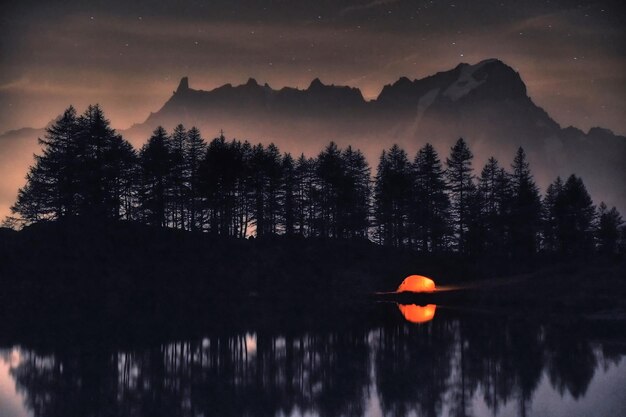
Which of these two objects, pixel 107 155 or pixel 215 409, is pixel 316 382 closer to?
pixel 215 409

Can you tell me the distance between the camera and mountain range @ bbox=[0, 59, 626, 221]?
458 feet

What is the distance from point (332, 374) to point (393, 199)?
54.1 m

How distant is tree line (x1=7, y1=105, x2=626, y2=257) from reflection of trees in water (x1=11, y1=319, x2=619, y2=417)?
40.5 metres

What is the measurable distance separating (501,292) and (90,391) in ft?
123

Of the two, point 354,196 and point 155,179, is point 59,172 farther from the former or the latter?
point 354,196

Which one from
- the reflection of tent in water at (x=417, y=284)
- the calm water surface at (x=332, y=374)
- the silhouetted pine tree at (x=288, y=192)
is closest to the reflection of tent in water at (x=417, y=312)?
the reflection of tent in water at (x=417, y=284)

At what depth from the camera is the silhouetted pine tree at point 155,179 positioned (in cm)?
7138

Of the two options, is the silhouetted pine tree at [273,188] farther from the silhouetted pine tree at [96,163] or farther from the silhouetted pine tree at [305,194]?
the silhouetted pine tree at [96,163]

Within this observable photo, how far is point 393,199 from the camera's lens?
257 ft

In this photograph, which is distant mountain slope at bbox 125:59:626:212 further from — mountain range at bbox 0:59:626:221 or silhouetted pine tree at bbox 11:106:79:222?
silhouetted pine tree at bbox 11:106:79:222

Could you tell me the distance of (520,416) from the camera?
19.4 m

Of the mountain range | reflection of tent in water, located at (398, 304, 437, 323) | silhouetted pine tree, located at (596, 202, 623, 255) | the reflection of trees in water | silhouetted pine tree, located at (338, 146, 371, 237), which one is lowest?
the reflection of trees in water

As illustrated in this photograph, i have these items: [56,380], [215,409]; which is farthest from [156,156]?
[215,409]

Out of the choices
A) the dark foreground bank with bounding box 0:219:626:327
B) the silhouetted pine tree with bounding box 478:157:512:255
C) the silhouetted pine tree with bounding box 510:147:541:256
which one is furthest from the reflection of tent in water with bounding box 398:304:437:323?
the silhouetted pine tree with bounding box 510:147:541:256
